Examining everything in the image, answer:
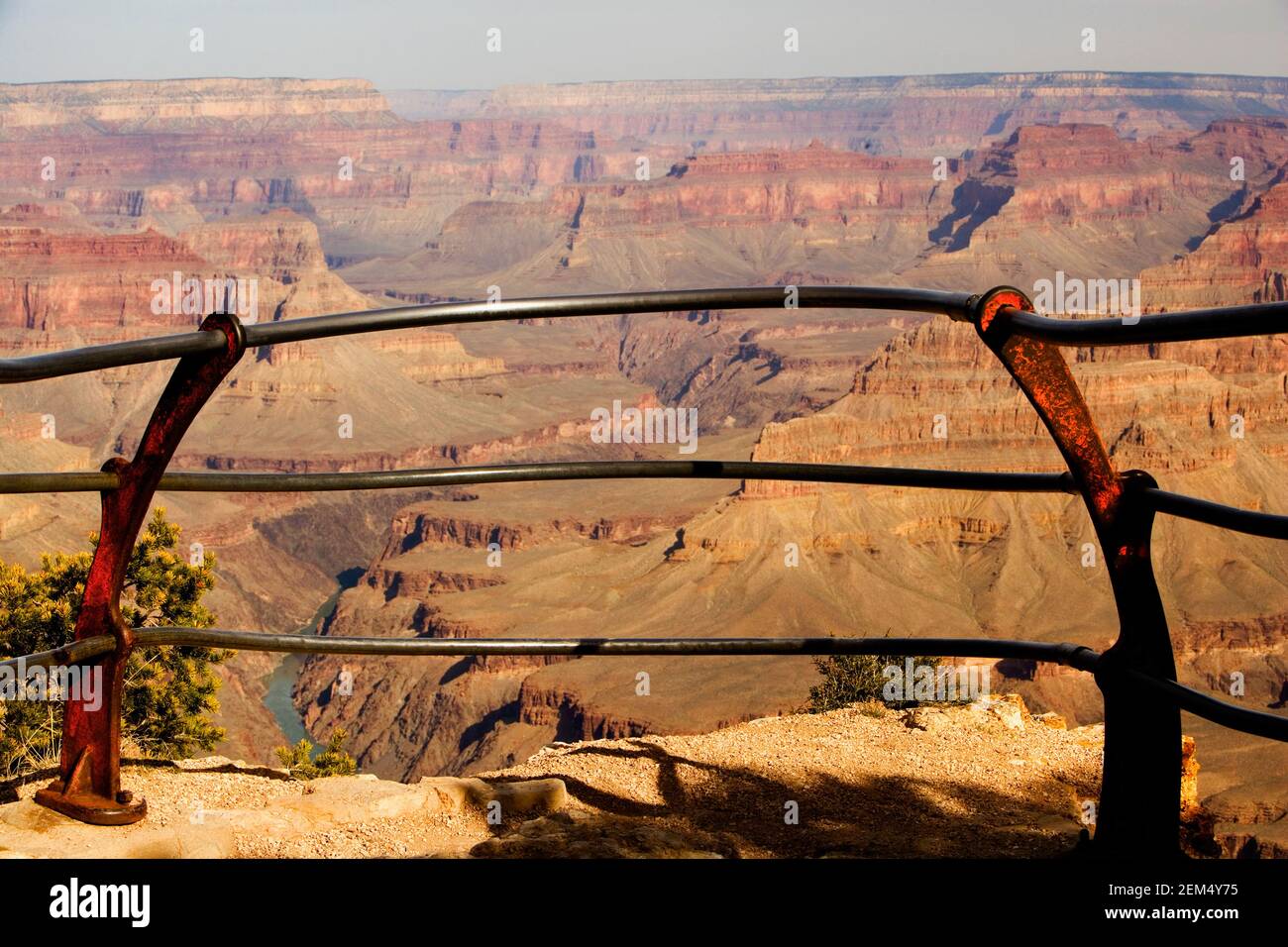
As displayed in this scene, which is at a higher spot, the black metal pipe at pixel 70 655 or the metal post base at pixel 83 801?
the black metal pipe at pixel 70 655

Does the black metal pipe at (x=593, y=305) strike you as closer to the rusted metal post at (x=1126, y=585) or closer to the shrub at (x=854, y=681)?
the rusted metal post at (x=1126, y=585)

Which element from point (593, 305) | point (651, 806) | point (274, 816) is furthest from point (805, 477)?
point (274, 816)

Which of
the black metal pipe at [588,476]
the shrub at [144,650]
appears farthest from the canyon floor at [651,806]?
the shrub at [144,650]

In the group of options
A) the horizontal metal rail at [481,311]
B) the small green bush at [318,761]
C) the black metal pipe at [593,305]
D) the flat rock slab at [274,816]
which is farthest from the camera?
the small green bush at [318,761]

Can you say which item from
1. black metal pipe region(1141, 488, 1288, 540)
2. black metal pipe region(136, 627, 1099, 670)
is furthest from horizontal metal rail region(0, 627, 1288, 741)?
black metal pipe region(1141, 488, 1288, 540)

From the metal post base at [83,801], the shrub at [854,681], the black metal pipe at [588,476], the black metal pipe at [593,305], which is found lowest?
the shrub at [854,681]

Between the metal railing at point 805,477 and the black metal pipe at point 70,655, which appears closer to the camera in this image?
the metal railing at point 805,477

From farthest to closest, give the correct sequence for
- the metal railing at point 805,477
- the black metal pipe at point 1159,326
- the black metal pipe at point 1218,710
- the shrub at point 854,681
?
1. the shrub at point 854,681
2. the metal railing at point 805,477
3. the black metal pipe at point 1218,710
4. the black metal pipe at point 1159,326
